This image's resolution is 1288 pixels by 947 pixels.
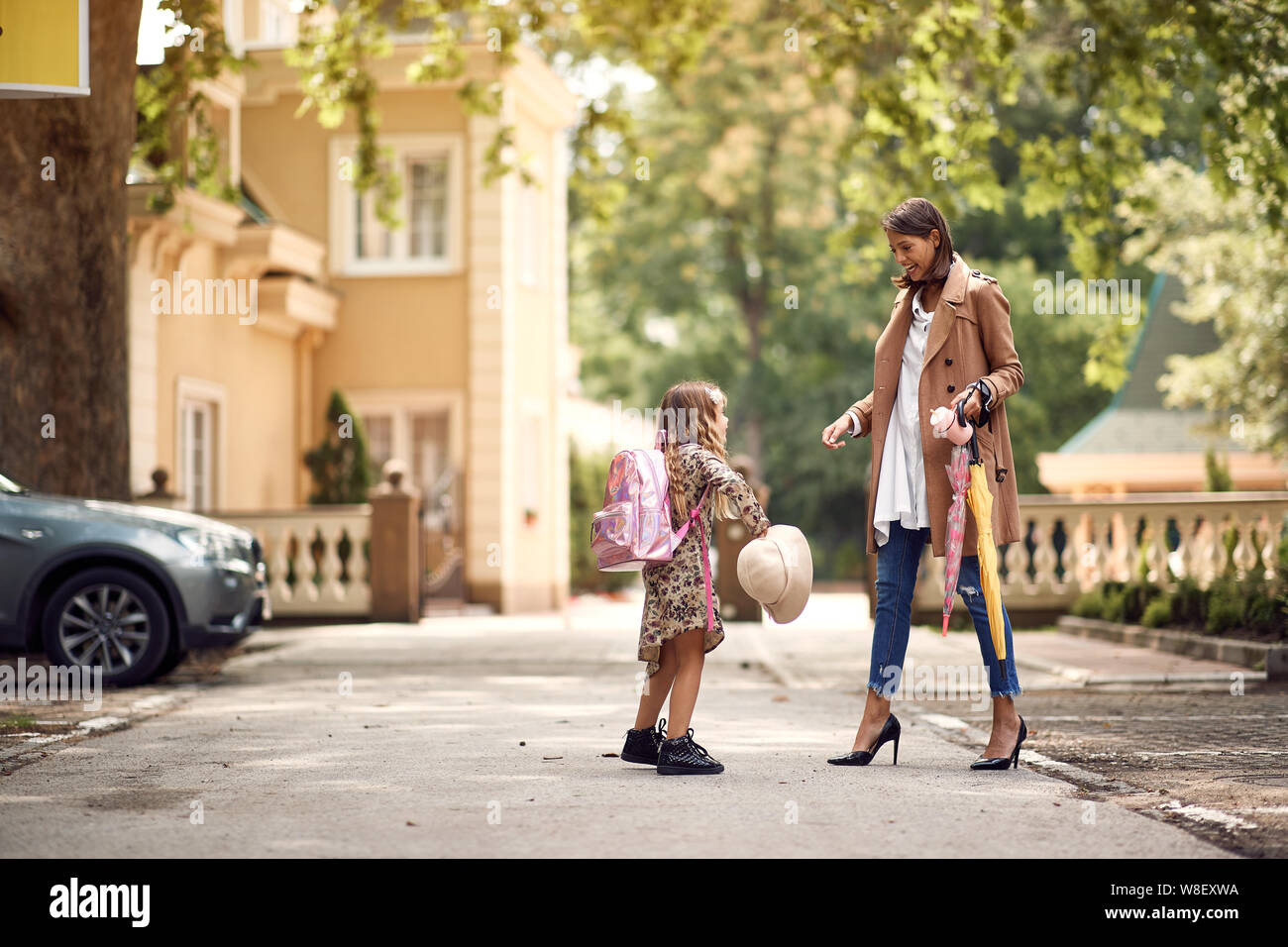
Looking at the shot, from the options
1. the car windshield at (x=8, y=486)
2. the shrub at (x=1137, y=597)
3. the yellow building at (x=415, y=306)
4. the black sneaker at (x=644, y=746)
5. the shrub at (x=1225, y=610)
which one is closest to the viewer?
the black sneaker at (x=644, y=746)

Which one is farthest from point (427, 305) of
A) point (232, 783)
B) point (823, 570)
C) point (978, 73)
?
point (823, 570)

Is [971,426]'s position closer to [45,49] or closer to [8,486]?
[45,49]

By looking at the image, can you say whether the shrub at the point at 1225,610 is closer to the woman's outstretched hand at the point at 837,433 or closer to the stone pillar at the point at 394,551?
the woman's outstretched hand at the point at 837,433

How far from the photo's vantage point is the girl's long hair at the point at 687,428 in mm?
6426

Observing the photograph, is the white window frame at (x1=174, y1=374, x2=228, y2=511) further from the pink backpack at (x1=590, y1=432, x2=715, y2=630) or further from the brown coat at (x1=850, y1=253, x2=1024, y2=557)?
the brown coat at (x1=850, y1=253, x2=1024, y2=557)

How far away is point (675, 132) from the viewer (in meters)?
40.2

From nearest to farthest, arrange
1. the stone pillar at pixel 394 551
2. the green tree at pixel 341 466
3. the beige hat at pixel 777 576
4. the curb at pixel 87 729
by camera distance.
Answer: the beige hat at pixel 777 576
the curb at pixel 87 729
the stone pillar at pixel 394 551
the green tree at pixel 341 466

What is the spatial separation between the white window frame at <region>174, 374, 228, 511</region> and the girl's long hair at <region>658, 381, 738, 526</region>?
12.1 m

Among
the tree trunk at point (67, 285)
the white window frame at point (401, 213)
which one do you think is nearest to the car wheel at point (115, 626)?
the tree trunk at point (67, 285)

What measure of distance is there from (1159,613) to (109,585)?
318 inches

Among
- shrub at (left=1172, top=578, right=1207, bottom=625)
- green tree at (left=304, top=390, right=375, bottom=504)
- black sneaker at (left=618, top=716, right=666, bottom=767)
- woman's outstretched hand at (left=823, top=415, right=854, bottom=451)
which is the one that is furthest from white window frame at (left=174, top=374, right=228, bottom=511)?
woman's outstretched hand at (left=823, top=415, right=854, bottom=451)

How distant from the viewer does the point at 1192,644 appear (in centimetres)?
1198
